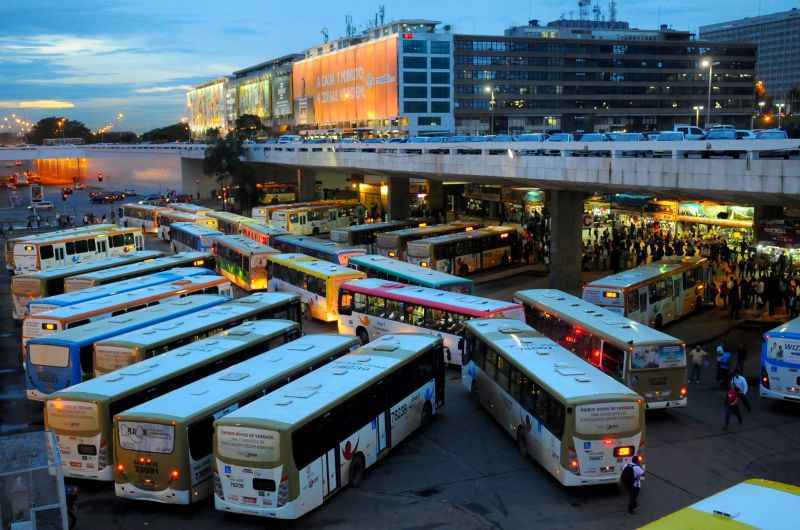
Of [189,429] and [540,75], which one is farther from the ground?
[540,75]

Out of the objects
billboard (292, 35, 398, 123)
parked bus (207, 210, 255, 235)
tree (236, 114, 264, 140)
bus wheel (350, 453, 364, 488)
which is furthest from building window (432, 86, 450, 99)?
bus wheel (350, 453, 364, 488)

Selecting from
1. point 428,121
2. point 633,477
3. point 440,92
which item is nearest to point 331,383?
point 633,477

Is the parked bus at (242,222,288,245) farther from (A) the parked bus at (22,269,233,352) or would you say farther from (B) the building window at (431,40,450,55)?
(B) the building window at (431,40,450,55)

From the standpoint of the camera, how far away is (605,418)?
465 inches

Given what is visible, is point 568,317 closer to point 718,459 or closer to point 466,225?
point 718,459

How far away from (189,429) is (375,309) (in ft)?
35.3

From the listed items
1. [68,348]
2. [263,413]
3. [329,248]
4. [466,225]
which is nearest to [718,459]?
[263,413]

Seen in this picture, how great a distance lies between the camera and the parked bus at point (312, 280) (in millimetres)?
25062

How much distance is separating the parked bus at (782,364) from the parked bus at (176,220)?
116ft

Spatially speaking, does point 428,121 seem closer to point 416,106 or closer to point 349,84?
point 416,106

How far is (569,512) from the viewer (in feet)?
39.3

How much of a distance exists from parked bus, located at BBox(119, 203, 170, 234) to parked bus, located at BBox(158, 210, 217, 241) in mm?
1186

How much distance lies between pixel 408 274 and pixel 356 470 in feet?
39.8

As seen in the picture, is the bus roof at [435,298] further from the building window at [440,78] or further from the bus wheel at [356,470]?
the building window at [440,78]
